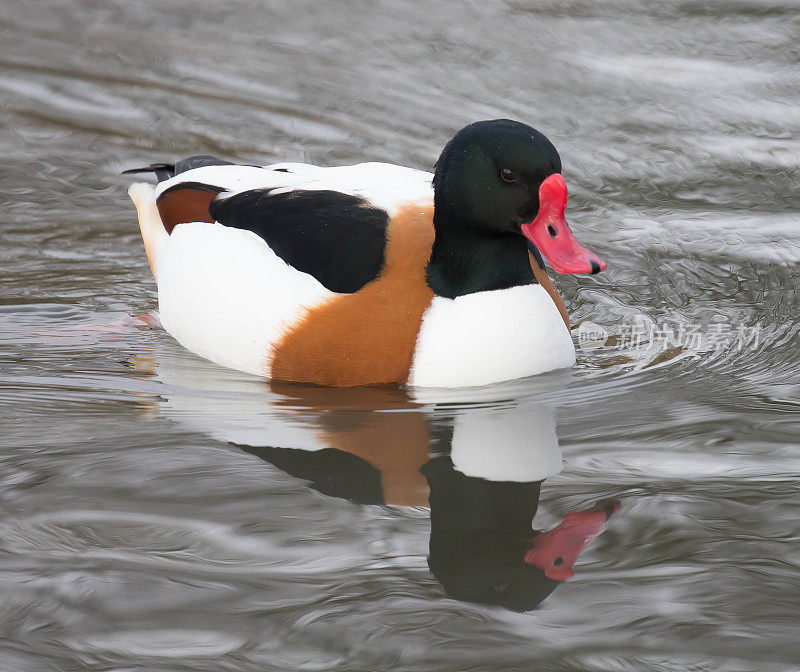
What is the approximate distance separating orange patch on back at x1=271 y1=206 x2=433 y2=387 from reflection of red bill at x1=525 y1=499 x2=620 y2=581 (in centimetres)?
124

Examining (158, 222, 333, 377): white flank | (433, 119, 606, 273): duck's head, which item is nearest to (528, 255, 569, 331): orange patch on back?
(433, 119, 606, 273): duck's head

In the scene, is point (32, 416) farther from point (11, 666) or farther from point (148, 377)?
point (11, 666)

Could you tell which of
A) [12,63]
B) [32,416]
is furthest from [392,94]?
[32,416]

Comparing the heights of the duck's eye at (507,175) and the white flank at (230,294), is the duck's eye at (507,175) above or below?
above

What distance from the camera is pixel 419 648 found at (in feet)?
10.5

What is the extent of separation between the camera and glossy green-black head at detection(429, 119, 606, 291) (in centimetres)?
472

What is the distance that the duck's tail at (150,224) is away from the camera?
6.09m

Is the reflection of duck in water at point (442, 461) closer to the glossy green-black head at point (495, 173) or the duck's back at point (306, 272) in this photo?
the duck's back at point (306, 272)

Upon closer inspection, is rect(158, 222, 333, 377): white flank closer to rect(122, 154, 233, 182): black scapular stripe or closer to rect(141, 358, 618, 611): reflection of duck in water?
rect(141, 358, 618, 611): reflection of duck in water

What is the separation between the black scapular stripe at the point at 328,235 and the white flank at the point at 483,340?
30cm

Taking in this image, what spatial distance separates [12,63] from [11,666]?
6770 mm

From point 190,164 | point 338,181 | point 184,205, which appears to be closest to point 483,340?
point 338,181

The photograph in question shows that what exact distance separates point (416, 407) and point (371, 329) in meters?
0.35

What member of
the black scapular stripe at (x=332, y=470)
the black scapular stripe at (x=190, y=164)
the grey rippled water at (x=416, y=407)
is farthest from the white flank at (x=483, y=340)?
the black scapular stripe at (x=190, y=164)
